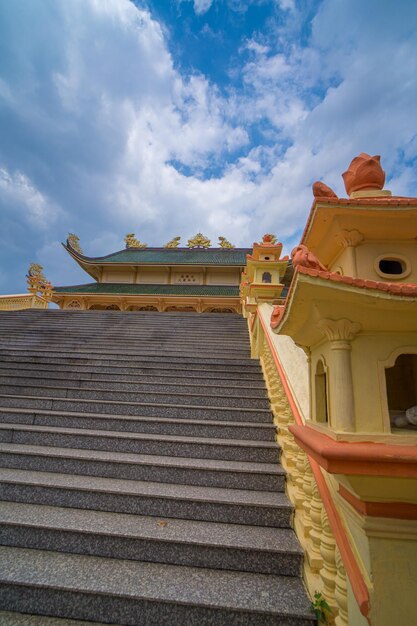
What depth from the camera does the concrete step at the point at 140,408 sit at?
382 cm

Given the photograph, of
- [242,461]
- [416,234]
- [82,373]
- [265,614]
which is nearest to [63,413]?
[82,373]

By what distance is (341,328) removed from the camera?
136 centimetres

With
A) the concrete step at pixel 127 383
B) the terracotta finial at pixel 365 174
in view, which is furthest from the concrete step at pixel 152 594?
the terracotta finial at pixel 365 174

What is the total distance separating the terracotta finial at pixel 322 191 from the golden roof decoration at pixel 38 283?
1471 cm

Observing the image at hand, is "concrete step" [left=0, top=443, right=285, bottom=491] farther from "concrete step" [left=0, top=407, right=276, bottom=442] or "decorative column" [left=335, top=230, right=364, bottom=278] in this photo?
"decorative column" [left=335, top=230, right=364, bottom=278]

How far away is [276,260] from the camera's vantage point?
8656 mm

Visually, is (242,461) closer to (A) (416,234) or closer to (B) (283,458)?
(B) (283,458)

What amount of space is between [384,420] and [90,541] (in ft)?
8.09

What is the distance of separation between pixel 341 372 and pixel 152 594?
6.60 feet

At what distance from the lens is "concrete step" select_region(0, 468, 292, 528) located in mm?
2506

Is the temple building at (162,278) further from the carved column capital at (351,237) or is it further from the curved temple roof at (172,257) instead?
the carved column capital at (351,237)

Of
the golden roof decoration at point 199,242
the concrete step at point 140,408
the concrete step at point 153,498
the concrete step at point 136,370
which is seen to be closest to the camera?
the concrete step at point 153,498

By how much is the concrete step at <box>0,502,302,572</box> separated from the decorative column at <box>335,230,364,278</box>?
2.12 m

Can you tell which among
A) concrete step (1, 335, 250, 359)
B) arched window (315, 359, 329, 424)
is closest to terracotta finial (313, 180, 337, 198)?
arched window (315, 359, 329, 424)
